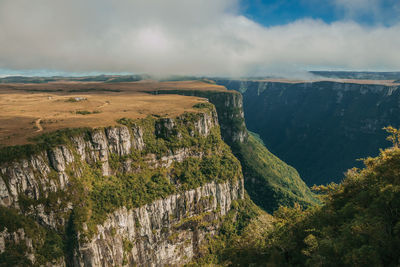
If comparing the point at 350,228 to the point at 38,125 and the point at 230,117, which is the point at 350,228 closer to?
the point at 38,125

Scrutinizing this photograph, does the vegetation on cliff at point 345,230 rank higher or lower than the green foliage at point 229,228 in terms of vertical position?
higher

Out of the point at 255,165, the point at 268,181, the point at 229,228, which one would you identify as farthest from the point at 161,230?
the point at 255,165

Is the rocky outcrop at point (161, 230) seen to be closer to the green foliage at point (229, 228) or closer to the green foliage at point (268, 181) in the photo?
the green foliage at point (229, 228)

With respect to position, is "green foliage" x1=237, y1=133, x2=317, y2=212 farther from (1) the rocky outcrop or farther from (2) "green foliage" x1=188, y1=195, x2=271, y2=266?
(1) the rocky outcrop

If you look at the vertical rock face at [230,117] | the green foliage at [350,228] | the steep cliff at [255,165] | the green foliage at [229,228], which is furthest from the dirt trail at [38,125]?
the steep cliff at [255,165]

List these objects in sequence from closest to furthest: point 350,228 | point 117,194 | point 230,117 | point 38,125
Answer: point 350,228 → point 117,194 → point 38,125 → point 230,117

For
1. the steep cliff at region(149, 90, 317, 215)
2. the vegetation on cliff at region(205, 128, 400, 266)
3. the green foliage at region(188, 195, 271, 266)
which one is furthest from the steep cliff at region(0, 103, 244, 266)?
the vegetation on cliff at region(205, 128, 400, 266)

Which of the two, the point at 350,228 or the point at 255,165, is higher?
the point at 350,228
